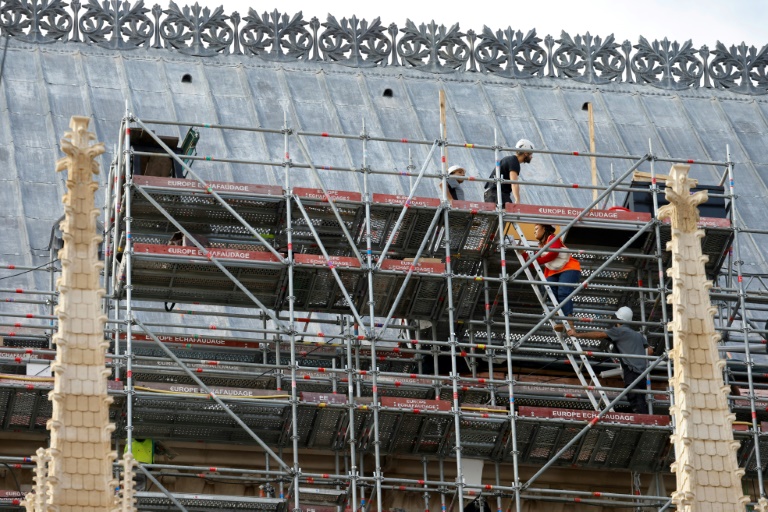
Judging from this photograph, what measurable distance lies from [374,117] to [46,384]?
15840mm

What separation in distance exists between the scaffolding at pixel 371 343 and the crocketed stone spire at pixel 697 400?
9943 millimetres

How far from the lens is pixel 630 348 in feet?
126

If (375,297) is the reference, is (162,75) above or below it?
above

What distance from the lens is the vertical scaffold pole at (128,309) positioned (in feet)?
114

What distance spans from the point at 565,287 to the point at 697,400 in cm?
1327

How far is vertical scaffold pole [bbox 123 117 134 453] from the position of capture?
34.7 metres

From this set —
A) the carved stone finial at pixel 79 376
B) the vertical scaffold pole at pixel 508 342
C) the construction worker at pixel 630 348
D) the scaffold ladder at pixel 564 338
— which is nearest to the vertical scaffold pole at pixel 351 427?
the vertical scaffold pole at pixel 508 342

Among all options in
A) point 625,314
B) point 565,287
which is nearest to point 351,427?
point 565,287

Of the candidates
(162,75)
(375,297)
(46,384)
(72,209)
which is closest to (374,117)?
(162,75)

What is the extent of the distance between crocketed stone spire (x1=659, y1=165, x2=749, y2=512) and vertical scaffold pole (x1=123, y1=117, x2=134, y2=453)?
10525 millimetres

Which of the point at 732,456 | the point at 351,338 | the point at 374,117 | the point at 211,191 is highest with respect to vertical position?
the point at 374,117

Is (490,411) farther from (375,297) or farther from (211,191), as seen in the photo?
(211,191)

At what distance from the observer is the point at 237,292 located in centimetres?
3794

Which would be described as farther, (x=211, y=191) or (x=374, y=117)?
(x=374, y=117)
